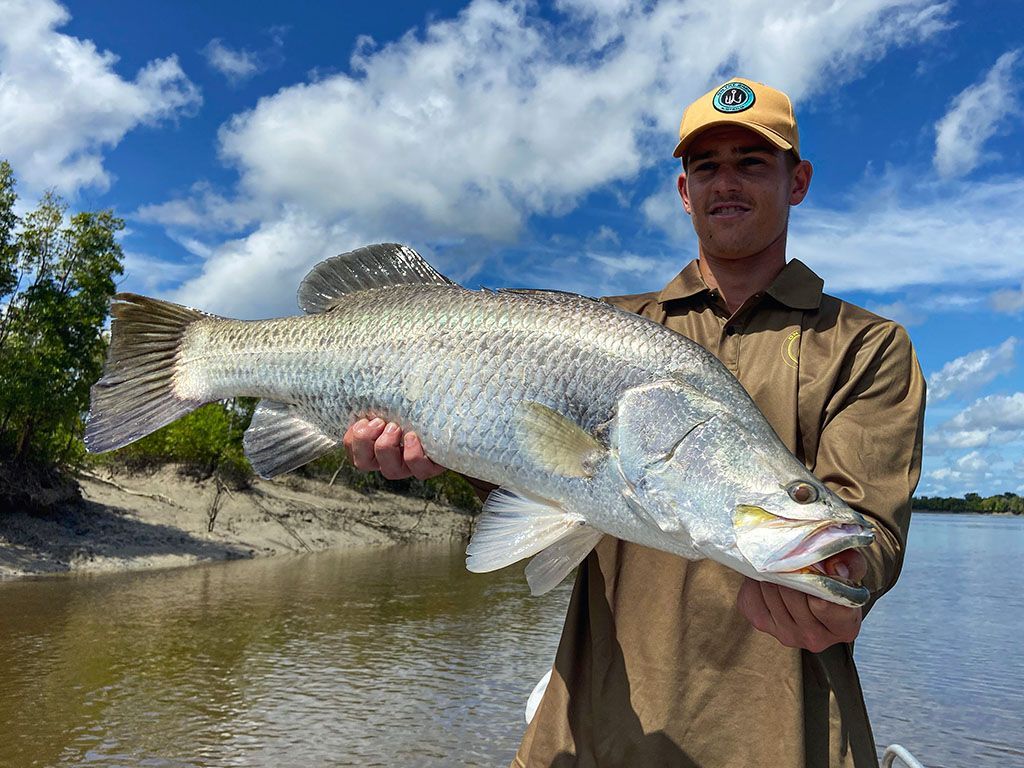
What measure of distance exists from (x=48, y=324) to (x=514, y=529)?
26.7m

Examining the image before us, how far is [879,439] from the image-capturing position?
9.32 feet

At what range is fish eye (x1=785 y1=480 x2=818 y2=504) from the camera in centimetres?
256

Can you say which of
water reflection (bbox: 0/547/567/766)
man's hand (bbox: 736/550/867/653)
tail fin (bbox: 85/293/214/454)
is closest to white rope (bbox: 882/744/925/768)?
man's hand (bbox: 736/550/867/653)

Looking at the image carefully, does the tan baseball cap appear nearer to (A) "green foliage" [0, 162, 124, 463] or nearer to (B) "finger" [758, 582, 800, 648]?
(B) "finger" [758, 582, 800, 648]

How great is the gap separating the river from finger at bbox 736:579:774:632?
35.3ft

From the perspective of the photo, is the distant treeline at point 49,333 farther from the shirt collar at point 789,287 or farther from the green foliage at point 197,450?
the shirt collar at point 789,287

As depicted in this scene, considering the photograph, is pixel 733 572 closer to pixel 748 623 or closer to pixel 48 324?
pixel 748 623

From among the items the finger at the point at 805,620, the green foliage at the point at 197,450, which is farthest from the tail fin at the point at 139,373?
the green foliage at the point at 197,450

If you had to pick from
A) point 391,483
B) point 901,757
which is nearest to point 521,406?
point 901,757

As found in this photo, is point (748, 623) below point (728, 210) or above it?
below

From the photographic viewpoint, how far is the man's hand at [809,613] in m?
2.39

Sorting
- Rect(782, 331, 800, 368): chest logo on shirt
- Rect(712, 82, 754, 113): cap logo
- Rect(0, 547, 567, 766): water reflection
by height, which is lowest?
Rect(0, 547, 567, 766): water reflection

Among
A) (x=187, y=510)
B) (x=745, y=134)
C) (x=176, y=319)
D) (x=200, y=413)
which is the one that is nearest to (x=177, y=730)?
(x=176, y=319)

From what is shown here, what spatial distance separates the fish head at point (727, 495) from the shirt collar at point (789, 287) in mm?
617
